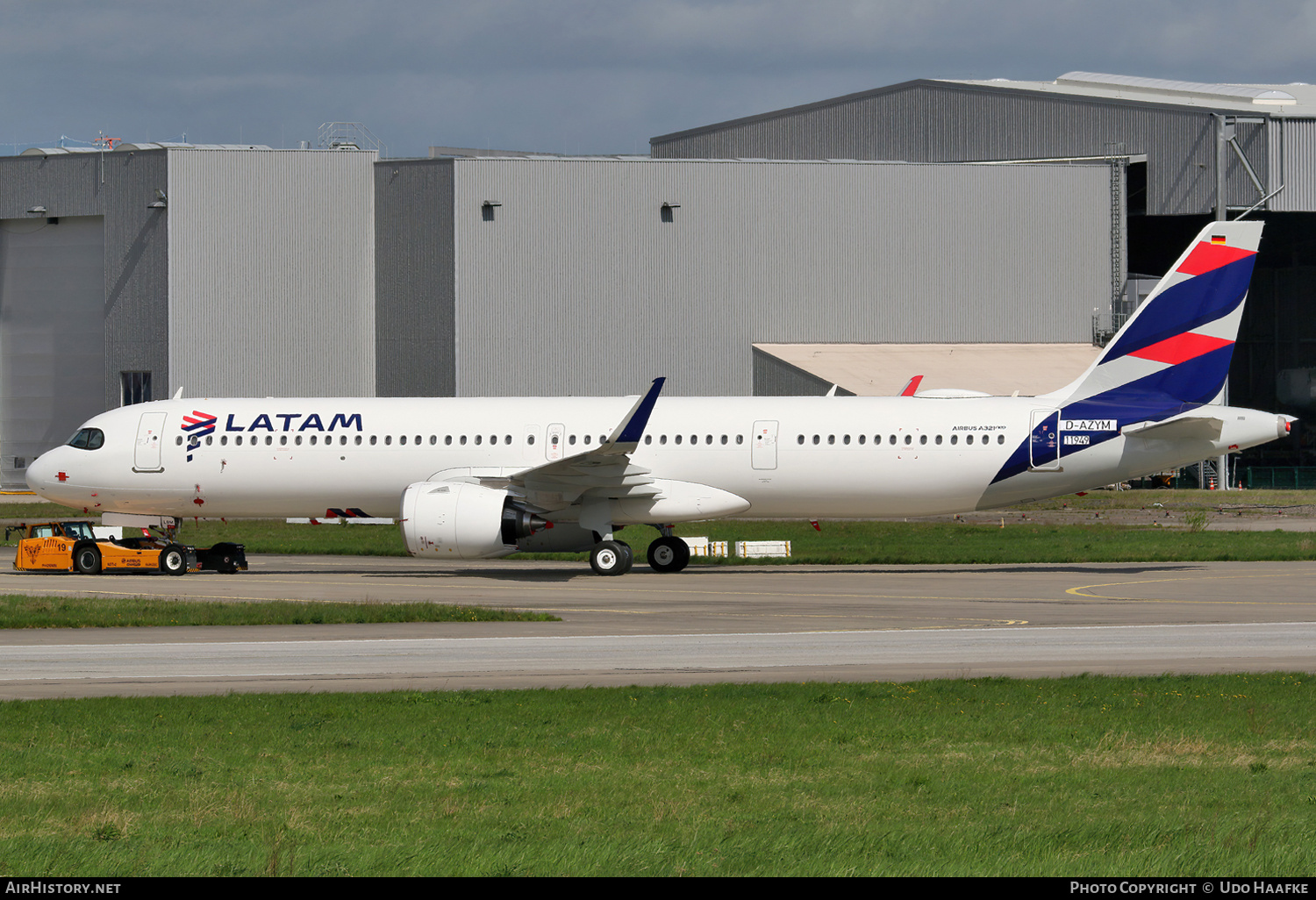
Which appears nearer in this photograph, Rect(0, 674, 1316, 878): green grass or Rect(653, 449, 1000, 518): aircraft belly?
Rect(0, 674, 1316, 878): green grass

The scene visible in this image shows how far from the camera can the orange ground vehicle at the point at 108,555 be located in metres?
32.3

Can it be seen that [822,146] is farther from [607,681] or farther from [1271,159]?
[607,681]

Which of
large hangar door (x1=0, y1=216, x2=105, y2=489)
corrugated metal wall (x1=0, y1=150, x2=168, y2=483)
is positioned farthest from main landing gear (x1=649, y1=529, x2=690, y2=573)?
large hangar door (x1=0, y1=216, x2=105, y2=489)

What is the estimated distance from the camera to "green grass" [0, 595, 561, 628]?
21.5 meters

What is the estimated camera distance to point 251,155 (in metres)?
58.2

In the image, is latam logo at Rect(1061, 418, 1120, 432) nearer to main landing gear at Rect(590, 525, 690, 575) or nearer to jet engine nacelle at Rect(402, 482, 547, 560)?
main landing gear at Rect(590, 525, 690, 575)

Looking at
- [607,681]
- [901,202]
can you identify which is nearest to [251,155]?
[901,202]

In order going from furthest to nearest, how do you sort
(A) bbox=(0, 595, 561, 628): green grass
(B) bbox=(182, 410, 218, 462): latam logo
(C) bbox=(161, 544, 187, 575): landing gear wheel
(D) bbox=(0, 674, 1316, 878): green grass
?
(B) bbox=(182, 410, 218, 462): latam logo, (C) bbox=(161, 544, 187, 575): landing gear wheel, (A) bbox=(0, 595, 561, 628): green grass, (D) bbox=(0, 674, 1316, 878): green grass

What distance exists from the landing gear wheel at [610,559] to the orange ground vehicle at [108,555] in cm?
886

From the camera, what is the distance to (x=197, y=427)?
3266 centimetres

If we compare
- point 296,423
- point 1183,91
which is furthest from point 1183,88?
point 296,423

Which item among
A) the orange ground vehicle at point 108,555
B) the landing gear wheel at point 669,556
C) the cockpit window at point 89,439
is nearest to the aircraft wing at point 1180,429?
the landing gear wheel at point 669,556

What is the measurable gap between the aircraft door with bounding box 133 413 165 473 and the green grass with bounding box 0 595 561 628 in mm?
9454

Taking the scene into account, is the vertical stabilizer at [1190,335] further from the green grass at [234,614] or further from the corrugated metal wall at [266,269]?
the corrugated metal wall at [266,269]
